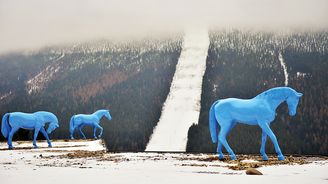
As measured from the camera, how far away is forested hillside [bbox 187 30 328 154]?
126 feet

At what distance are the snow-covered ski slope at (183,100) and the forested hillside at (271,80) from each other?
5.42 feet

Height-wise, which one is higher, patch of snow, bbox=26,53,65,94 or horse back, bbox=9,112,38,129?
patch of snow, bbox=26,53,65,94

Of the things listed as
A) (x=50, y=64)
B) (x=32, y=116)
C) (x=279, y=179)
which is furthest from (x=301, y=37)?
(x=279, y=179)

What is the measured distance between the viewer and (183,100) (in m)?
63.4

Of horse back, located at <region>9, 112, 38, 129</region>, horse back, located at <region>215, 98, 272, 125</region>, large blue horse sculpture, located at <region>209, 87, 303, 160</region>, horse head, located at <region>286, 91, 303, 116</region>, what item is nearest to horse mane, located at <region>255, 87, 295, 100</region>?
large blue horse sculpture, located at <region>209, 87, 303, 160</region>

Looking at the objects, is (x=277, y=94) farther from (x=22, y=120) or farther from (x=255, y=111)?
(x=22, y=120)

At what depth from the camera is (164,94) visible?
63.5 m

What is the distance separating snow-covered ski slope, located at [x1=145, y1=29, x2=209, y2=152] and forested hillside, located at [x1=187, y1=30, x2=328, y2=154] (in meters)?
1.65

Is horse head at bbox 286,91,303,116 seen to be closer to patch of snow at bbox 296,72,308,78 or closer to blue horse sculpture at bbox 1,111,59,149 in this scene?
blue horse sculpture at bbox 1,111,59,149

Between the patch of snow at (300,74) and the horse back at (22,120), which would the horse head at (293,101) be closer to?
the horse back at (22,120)

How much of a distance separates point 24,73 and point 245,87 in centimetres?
4157

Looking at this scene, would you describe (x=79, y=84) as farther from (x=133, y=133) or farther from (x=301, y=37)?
(x=301, y=37)

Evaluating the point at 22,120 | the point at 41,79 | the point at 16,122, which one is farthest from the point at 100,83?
the point at 16,122

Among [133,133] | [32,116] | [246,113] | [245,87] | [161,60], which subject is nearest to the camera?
[246,113]
